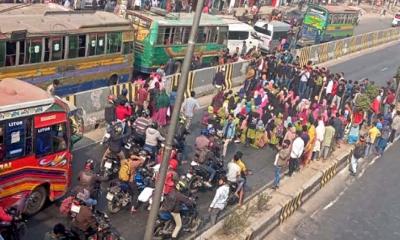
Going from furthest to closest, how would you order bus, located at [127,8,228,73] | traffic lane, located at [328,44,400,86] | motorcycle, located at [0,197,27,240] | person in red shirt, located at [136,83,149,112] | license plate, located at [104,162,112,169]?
traffic lane, located at [328,44,400,86] < bus, located at [127,8,228,73] < person in red shirt, located at [136,83,149,112] < license plate, located at [104,162,112,169] < motorcycle, located at [0,197,27,240]

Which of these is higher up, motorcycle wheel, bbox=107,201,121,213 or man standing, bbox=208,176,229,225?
man standing, bbox=208,176,229,225

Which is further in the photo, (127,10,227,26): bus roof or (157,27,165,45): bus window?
(127,10,227,26): bus roof

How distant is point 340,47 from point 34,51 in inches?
1093

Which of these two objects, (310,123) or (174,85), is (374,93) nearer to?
(310,123)

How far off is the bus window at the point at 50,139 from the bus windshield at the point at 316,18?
33253 millimetres

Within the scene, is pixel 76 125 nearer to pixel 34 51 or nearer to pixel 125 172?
pixel 125 172

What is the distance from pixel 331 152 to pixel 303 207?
4.17 meters

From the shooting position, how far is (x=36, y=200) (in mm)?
12625

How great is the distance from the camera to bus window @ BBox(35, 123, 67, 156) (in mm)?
12195

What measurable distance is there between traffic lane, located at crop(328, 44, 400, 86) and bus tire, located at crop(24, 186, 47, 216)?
26.4m

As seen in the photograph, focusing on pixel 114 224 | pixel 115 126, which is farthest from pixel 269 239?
pixel 115 126

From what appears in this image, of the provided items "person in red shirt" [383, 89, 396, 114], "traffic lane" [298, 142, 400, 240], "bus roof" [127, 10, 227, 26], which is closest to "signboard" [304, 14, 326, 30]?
"bus roof" [127, 10, 227, 26]

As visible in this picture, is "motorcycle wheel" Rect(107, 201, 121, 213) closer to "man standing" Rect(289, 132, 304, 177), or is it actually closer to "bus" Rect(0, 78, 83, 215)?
"bus" Rect(0, 78, 83, 215)

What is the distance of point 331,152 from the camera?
807 inches
